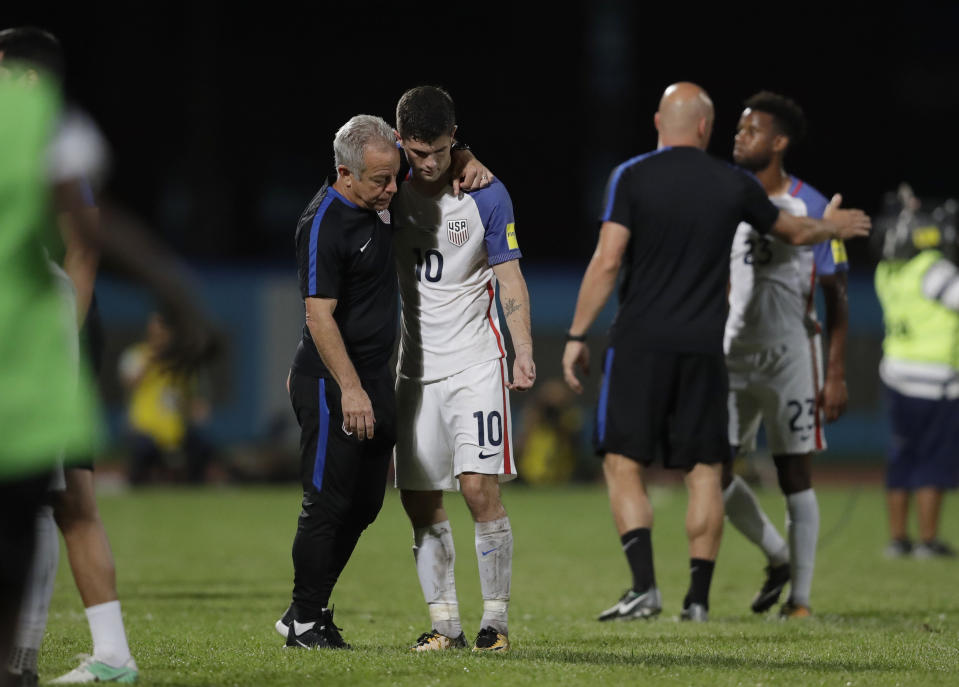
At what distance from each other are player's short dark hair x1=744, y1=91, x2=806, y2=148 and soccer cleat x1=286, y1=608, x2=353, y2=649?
3893 mm

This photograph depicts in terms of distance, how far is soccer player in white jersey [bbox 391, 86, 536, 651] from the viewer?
19.7 ft

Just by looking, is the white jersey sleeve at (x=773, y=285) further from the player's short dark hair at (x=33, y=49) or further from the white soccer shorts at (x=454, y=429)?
the player's short dark hair at (x=33, y=49)

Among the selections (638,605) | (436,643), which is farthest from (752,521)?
(436,643)

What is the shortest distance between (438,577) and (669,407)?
1.70 m

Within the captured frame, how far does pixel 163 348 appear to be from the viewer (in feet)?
11.5

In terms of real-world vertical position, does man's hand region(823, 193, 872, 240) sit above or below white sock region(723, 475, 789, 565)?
above

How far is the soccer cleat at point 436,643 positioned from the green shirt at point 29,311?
2.96 metres

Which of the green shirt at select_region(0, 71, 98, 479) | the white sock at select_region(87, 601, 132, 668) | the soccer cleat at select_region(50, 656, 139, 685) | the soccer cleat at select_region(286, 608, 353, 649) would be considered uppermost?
Result: the green shirt at select_region(0, 71, 98, 479)

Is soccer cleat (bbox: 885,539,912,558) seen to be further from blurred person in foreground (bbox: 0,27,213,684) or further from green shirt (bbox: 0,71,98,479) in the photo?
green shirt (bbox: 0,71,98,479)

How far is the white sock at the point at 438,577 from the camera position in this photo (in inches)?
245

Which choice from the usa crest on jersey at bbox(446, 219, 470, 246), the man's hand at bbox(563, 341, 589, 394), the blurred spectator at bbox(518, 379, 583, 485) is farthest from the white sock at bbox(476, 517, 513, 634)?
the blurred spectator at bbox(518, 379, 583, 485)

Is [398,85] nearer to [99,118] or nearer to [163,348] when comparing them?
[99,118]

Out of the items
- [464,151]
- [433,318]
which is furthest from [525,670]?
[464,151]

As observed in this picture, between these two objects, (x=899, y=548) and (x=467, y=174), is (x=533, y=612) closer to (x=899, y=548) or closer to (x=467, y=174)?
(x=467, y=174)
